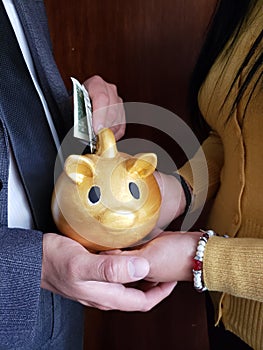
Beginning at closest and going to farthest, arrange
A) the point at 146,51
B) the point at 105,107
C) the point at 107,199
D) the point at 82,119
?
the point at 107,199
the point at 82,119
the point at 105,107
the point at 146,51

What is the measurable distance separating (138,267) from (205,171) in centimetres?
30

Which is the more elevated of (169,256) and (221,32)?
(221,32)

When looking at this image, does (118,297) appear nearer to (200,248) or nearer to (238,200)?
(200,248)

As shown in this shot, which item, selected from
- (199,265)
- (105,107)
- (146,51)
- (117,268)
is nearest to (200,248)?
(199,265)

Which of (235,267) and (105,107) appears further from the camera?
(105,107)

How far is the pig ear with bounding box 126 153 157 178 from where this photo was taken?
0.52 meters

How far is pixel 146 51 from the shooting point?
3.47 feet

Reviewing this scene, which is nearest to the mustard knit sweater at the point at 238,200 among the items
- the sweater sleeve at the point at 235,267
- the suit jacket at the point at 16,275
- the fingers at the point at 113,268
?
the sweater sleeve at the point at 235,267

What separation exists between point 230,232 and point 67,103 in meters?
0.30

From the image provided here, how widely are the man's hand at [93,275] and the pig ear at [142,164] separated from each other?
0.09m

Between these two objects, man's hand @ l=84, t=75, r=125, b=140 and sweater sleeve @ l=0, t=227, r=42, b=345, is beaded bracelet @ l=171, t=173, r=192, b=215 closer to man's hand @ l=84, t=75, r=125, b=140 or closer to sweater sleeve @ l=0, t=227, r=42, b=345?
man's hand @ l=84, t=75, r=125, b=140

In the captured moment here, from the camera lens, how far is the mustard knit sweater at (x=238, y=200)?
58 cm

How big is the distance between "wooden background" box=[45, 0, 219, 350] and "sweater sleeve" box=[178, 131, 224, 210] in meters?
0.27

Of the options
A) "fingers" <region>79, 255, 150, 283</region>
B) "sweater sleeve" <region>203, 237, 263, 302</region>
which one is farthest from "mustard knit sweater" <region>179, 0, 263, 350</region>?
"fingers" <region>79, 255, 150, 283</region>
